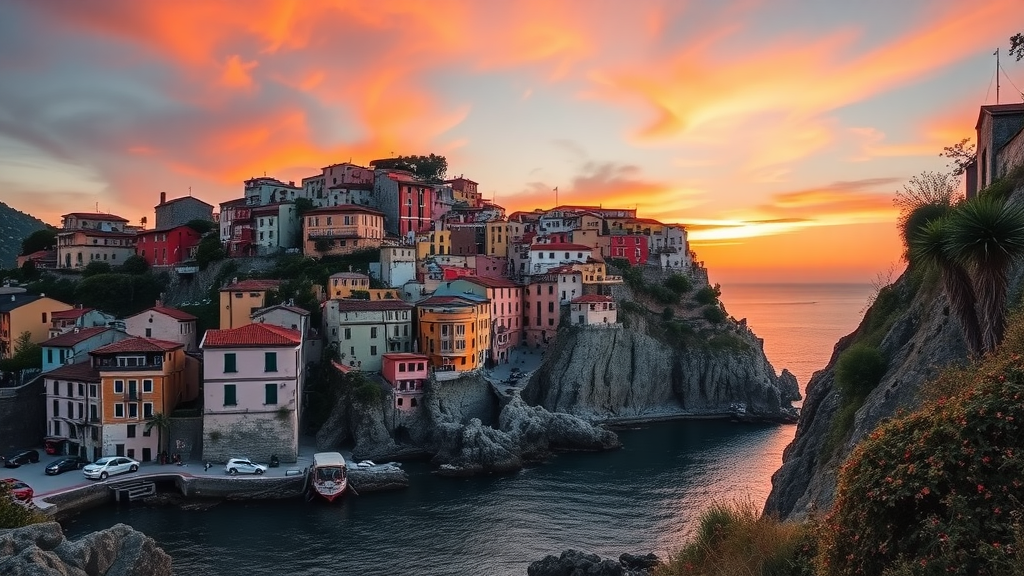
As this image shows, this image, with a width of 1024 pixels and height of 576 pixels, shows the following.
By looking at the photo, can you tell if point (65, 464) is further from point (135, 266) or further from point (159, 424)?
point (135, 266)

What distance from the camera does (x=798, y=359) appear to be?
94750 millimetres

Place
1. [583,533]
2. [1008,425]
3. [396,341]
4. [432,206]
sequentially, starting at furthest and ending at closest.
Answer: [432,206], [396,341], [583,533], [1008,425]

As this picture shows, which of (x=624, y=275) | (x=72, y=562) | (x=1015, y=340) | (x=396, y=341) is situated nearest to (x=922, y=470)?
(x=1015, y=340)

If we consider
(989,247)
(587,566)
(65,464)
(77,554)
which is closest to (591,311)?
(587,566)

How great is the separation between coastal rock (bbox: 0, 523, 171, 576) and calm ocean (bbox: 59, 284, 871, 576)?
27.4 ft

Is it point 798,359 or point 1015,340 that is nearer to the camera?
point 1015,340

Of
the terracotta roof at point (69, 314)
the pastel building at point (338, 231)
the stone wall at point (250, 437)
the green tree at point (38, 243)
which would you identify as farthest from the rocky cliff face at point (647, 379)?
the green tree at point (38, 243)

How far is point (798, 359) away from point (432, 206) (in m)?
55.5

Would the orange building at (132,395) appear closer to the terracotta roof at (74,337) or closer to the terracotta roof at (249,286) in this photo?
the terracotta roof at (74,337)

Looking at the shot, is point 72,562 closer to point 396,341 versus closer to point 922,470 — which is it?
point 922,470

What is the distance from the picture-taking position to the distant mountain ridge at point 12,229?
481ft

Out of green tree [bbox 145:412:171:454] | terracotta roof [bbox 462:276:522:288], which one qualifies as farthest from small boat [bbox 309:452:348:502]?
terracotta roof [bbox 462:276:522:288]

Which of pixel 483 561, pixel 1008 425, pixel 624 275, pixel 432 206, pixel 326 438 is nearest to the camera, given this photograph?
pixel 1008 425

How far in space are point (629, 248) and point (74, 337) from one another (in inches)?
2147
